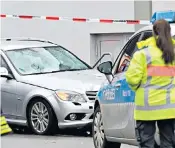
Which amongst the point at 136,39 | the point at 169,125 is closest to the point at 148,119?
the point at 169,125

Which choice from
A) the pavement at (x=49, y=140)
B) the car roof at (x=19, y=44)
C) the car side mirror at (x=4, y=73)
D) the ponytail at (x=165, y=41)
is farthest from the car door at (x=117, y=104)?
the car roof at (x=19, y=44)

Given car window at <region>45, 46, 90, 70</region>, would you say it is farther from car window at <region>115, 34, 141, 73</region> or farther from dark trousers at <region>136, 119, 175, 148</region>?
dark trousers at <region>136, 119, 175, 148</region>

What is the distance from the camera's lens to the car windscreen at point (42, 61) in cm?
1235

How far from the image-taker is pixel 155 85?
21.7 ft

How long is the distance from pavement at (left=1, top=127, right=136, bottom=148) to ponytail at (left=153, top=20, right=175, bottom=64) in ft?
12.1

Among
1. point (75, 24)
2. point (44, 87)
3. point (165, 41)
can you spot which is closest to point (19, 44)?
point (44, 87)

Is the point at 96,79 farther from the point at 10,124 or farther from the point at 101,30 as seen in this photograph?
the point at 101,30

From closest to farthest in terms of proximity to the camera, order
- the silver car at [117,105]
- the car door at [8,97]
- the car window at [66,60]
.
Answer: the silver car at [117,105], the car door at [8,97], the car window at [66,60]

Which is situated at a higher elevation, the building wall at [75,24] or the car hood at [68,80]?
the building wall at [75,24]

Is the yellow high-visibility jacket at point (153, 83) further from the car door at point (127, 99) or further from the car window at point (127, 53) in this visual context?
the car window at point (127, 53)

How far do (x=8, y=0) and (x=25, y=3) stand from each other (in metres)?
0.59

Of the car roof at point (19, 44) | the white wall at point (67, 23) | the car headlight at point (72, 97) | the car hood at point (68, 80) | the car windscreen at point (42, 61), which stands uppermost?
the white wall at point (67, 23)

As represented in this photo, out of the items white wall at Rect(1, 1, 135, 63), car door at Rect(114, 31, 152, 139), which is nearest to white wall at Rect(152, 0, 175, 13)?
white wall at Rect(1, 1, 135, 63)

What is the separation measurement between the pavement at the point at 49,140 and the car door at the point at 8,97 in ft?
1.40
